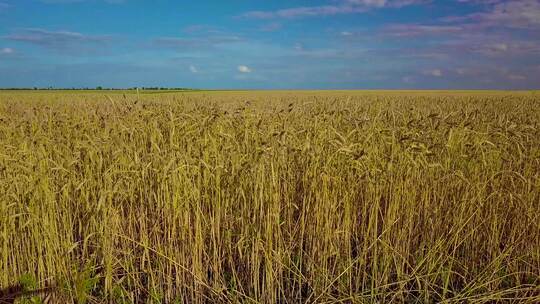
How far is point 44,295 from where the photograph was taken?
2562 mm

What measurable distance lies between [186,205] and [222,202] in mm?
236

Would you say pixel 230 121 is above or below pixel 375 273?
above

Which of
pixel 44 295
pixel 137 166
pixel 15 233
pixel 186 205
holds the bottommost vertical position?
pixel 44 295

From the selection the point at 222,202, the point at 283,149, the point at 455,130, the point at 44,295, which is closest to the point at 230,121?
the point at 283,149

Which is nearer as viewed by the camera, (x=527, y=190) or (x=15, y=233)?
(x=15, y=233)

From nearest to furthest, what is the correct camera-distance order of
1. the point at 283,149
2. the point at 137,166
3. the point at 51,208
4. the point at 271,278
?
the point at 271,278 → the point at 51,208 → the point at 137,166 → the point at 283,149

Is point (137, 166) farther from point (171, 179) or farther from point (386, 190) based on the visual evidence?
point (386, 190)

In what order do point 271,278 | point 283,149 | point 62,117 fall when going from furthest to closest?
point 62,117 < point 283,149 < point 271,278

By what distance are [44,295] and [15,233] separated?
426mm

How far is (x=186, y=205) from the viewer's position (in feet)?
8.63

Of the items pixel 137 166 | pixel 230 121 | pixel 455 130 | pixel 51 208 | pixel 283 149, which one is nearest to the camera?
pixel 51 208

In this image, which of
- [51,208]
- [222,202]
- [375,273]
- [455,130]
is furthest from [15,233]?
[455,130]

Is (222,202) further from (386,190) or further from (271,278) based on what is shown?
(386,190)

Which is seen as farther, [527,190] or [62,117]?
[62,117]
